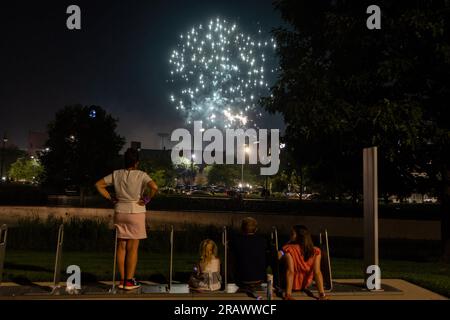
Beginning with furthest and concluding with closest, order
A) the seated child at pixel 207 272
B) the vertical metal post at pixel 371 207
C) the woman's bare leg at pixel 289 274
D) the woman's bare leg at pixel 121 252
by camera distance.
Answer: the vertical metal post at pixel 371 207, the seated child at pixel 207 272, the woman's bare leg at pixel 121 252, the woman's bare leg at pixel 289 274

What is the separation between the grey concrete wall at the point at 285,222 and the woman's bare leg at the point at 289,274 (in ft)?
42.2

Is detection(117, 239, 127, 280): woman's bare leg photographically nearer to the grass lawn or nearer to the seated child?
the seated child

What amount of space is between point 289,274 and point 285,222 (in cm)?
1728

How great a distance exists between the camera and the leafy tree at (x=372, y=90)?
38.6 ft

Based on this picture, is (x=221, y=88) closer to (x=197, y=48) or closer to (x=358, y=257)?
(x=197, y=48)

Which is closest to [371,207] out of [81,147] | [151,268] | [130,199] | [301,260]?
[301,260]

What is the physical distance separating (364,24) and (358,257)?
22.4 feet

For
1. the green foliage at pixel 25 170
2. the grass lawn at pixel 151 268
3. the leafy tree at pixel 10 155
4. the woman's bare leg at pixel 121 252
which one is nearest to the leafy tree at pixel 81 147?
the grass lawn at pixel 151 268

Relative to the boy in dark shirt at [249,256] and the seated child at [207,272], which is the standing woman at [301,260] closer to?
the boy in dark shirt at [249,256]

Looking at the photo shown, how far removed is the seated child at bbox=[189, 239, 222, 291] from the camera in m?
7.83

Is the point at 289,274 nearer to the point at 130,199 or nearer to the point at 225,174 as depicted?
the point at 130,199

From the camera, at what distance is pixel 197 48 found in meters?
72.7

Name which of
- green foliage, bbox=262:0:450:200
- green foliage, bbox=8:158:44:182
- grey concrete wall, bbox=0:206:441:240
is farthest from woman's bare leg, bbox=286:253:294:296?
green foliage, bbox=8:158:44:182

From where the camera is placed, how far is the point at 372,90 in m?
12.9
